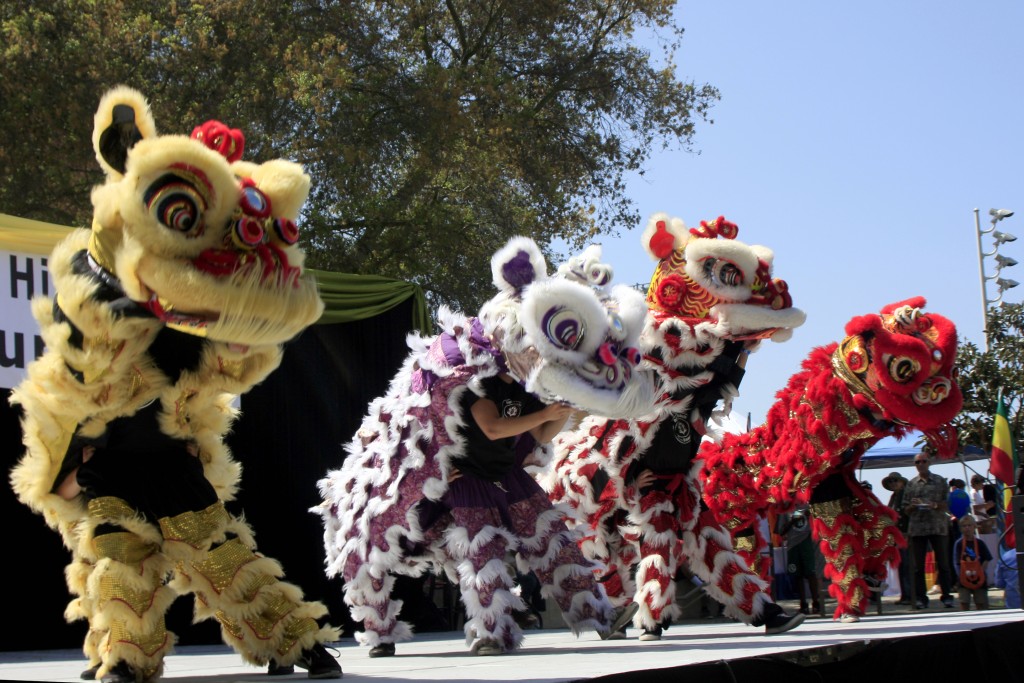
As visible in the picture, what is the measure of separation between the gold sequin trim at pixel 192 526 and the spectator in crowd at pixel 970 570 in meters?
5.87

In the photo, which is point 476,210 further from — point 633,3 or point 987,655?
point 987,655

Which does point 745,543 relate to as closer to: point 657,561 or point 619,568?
point 619,568

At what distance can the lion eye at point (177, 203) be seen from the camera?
2.84m

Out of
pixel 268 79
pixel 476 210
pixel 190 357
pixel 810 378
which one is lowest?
pixel 190 357

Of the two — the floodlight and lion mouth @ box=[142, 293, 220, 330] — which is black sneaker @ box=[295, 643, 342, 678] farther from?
the floodlight

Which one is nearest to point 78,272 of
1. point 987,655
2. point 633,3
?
point 987,655

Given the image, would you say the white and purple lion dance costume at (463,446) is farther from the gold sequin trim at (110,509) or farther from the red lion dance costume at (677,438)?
the gold sequin trim at (110,509)

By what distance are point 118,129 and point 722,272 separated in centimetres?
270

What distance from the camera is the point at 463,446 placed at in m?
4.25

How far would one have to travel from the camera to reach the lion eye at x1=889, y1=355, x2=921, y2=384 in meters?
5.25

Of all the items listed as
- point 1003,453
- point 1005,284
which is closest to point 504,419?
point 1003,453

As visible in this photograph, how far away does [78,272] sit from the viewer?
120 inches

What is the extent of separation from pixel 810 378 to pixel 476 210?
5879 mm

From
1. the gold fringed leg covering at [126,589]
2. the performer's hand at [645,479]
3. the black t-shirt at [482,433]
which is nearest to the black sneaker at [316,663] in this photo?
the gold fringed leg covering at [126,589]
